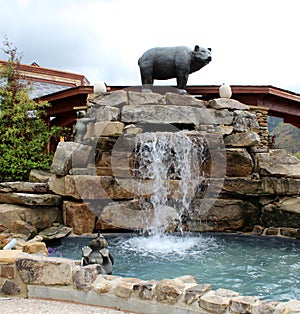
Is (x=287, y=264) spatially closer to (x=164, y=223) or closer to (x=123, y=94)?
(x=164, y=223)

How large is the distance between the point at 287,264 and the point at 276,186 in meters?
2.63

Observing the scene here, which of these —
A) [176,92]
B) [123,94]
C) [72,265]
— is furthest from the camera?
[176,92]

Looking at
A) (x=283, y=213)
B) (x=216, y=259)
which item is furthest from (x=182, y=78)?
(x=216, y=259)

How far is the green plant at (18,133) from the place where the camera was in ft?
29.5

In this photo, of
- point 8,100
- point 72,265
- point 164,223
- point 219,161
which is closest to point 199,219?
point 164,223

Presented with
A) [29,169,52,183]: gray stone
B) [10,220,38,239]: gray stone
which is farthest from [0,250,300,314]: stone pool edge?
[29,169,52,183]: gray stone

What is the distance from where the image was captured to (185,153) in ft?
26.7

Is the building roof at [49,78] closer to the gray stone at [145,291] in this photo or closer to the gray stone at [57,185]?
the gray stone at [57,185]

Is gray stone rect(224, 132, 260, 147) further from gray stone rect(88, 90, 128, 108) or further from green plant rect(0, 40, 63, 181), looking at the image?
green plant rect(0, 40, 63, 181)

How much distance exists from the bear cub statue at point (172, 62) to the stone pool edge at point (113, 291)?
20.7 feet

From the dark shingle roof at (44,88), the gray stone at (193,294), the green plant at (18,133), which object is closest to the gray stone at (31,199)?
the green plant at (18,133)

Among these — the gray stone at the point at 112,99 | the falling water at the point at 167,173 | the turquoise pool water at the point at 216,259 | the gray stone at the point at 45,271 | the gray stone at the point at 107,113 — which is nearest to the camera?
the gray stone at the point at 45,271

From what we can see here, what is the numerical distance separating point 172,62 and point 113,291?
6846 mm

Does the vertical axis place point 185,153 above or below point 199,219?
above
